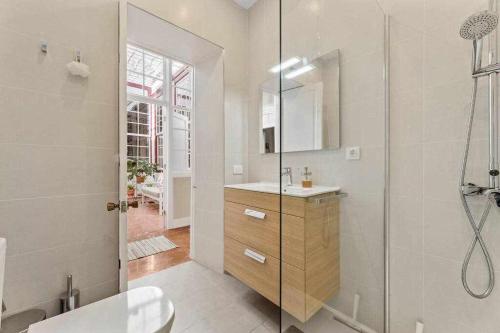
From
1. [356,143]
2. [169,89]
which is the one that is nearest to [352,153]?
[356,143]

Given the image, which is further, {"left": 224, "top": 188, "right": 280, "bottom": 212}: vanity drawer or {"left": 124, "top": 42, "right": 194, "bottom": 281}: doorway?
{"left": 124, "top": 42, "right": 194, "bottom": 281}: doorway

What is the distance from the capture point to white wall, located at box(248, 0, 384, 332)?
137 centimetres

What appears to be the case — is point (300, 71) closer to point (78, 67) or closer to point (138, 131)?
point (78, 67)

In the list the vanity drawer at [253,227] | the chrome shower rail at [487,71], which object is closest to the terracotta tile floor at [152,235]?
the vanity drawer at [253,227]

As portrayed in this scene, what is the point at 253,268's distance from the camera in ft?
5.55

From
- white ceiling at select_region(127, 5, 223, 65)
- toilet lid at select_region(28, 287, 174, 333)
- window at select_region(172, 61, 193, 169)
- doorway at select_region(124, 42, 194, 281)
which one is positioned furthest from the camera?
window at select_region(172, 61, 193, 169)

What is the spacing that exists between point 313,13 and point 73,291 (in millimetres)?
2210

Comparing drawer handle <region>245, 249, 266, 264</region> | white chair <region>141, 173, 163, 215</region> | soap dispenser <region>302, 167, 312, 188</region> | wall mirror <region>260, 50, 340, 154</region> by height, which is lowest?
drawer handle <region>245, 249, 266, 264</region>

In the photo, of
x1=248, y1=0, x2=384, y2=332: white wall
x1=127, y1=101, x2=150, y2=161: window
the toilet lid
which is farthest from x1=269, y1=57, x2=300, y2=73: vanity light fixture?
x1=127, y1=101, x2=150, y2=161: window

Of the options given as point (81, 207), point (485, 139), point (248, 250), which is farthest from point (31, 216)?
point (485, 139)

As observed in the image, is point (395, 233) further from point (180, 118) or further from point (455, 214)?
point (180, 118)

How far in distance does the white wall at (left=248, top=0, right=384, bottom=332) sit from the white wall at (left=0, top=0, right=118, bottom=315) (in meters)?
1.20

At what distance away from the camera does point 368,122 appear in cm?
141

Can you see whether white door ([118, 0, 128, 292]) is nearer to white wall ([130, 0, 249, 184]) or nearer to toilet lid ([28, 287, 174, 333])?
toilet lid ([28, 287, 174, 333])
